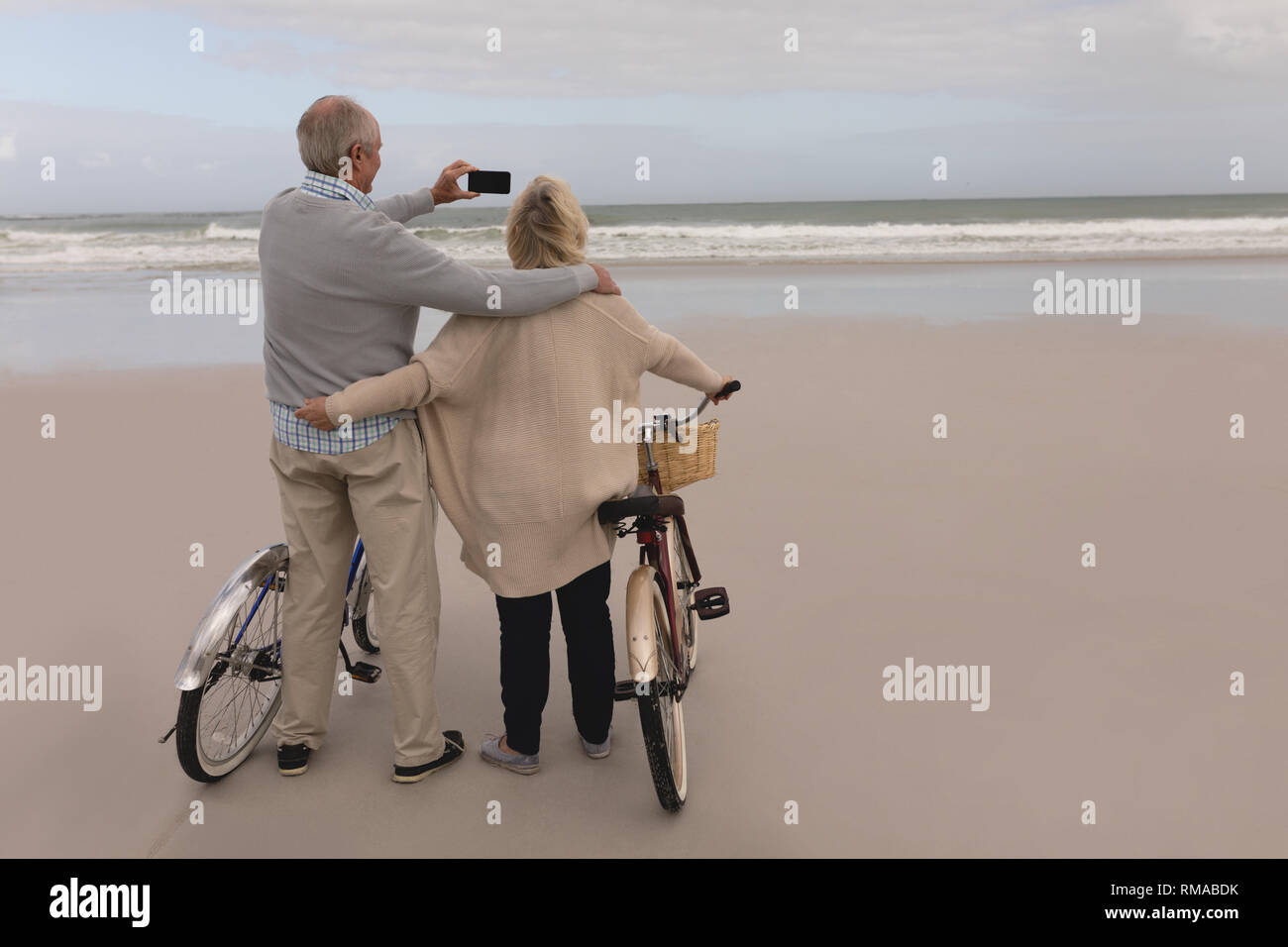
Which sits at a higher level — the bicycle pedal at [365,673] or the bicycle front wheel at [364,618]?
the bicycle front wheel at [364,618]

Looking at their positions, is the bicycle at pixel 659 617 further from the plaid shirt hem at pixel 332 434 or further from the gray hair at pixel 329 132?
the gray hair at pixel 329 132

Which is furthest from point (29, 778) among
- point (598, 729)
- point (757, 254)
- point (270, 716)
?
point (757, 254)

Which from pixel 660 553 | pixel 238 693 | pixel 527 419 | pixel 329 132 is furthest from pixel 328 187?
pixel 238 693

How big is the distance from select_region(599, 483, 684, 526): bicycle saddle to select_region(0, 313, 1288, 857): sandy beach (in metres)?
0.76

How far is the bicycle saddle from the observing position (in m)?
2.69

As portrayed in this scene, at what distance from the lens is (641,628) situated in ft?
8.30

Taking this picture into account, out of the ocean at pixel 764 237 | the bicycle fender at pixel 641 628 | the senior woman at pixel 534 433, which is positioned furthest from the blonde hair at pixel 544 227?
the ocean at pixel 764 237

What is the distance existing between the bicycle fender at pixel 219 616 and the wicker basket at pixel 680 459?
41.6 inches

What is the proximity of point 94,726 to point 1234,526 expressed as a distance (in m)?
4.56

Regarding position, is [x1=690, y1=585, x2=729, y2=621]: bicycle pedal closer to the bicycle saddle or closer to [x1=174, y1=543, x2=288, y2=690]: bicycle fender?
the bicycle saddle

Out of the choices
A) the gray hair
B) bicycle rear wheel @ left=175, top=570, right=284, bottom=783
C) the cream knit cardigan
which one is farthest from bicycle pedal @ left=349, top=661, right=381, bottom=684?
the gray hair

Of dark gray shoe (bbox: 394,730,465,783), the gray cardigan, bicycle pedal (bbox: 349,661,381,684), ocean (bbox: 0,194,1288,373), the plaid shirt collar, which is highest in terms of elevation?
ocean (bbox: 0,194,1288,373)

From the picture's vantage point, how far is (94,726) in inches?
122

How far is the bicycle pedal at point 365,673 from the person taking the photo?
10.7ft
